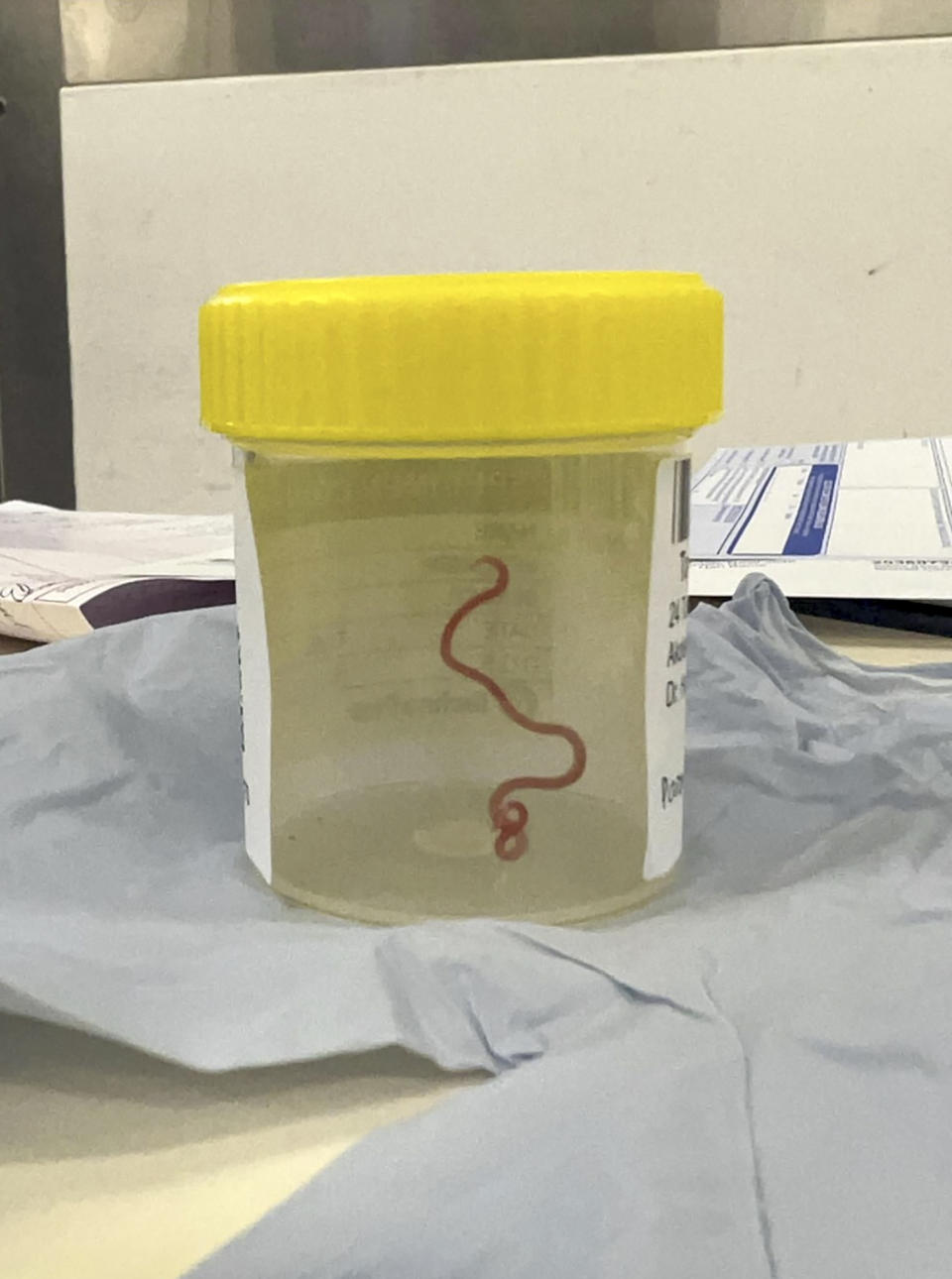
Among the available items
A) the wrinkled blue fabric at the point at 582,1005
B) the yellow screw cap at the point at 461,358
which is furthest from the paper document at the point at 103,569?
the yellow screw cap at the point at 461,358

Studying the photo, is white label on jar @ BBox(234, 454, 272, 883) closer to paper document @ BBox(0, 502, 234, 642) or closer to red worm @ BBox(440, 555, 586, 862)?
red worm @ BBox(440, 555, 586, 862)

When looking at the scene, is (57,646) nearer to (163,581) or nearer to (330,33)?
(163,581)

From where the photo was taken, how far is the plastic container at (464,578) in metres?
0.23

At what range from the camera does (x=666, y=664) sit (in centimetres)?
28

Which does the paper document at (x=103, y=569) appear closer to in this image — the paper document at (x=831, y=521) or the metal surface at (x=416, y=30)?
the paper document at (x=831, y=521)

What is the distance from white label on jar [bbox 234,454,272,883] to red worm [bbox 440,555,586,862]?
0.17 ft

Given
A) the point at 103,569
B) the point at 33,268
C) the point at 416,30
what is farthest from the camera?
the point at 33,268

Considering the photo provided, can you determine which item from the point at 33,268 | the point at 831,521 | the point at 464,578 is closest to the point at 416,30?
the point at 33,268

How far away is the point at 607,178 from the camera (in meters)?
1.04

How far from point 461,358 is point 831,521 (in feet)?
1.45

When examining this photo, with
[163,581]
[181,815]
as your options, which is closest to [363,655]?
[181,815]

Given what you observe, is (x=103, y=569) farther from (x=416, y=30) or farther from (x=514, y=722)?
(x=416, y=30)

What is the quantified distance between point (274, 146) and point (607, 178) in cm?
29

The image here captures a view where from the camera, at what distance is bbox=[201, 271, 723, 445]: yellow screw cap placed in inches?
9.0
